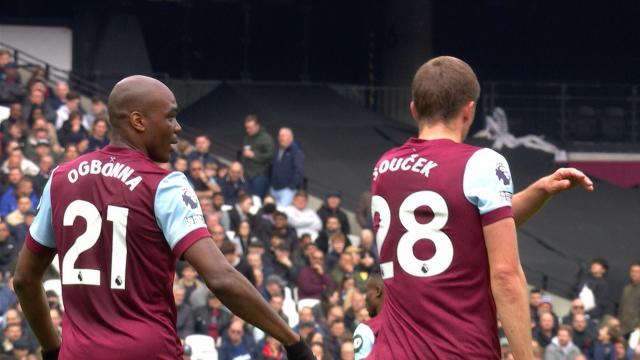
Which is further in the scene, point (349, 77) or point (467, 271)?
point (349, 77)

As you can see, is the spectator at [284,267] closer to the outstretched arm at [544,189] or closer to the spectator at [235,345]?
the spectator at [235,345]

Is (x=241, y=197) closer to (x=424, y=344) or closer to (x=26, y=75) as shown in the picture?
(x=26, y=75)

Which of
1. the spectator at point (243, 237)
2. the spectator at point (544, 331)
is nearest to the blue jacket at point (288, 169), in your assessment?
the spectator at point (243, 237)

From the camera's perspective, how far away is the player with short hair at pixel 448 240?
4.94 metres

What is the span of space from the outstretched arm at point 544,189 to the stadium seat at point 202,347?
352 inches

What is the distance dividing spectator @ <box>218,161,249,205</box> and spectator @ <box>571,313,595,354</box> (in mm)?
4143

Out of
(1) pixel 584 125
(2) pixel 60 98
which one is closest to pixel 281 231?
(2) pixel 60 98

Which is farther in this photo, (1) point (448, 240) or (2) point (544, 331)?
(2) point (544, 331)

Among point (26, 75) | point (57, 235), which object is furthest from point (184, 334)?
point (57, 235)

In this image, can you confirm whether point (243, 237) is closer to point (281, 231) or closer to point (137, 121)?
point (281, 231)

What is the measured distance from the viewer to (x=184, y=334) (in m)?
14.4

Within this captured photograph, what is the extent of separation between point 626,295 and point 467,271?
42.6 feet

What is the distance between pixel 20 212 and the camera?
49.4ft

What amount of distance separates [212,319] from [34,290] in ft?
30.7
